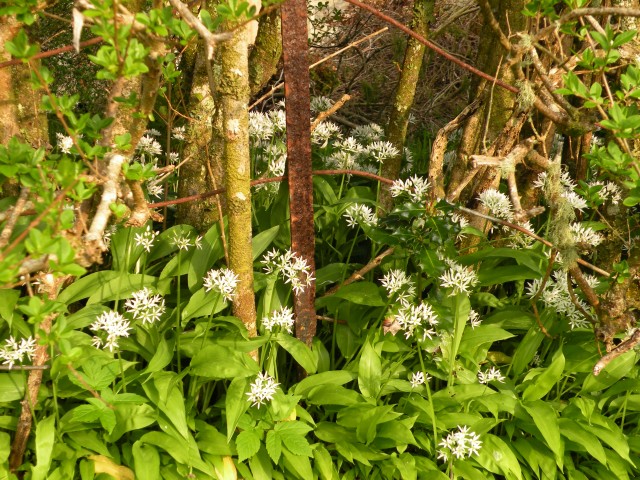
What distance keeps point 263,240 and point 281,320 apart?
0.46 meters

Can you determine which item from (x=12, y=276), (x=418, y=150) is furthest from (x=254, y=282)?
(x=418, y=150)

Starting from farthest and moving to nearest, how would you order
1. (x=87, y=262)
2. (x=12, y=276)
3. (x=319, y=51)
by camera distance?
(x=319, y=51)
(x=87, y=262)
(x=12, y=276)

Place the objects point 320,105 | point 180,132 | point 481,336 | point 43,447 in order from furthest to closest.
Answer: point 320,105 < point 180,132 < point 481,336 < point 43,447

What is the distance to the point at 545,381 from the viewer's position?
2803mm

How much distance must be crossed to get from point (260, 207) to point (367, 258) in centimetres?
54

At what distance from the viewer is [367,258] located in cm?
342

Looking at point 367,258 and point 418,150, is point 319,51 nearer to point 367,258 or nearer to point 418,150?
point 418,150

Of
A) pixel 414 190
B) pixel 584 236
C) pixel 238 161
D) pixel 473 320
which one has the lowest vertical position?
pixel 473 320

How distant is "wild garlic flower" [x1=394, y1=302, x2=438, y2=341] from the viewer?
8.65ft

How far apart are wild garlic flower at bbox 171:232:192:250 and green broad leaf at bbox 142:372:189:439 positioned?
0.50 meters

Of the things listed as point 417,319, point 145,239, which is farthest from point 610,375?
point 145,239

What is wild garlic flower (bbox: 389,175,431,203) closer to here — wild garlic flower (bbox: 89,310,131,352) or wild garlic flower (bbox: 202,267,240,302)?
→ wild garlic flower (bbox: 202,267,240,302)

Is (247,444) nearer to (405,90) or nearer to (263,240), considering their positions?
(263,240)

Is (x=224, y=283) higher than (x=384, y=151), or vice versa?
(x=384, y=151)
